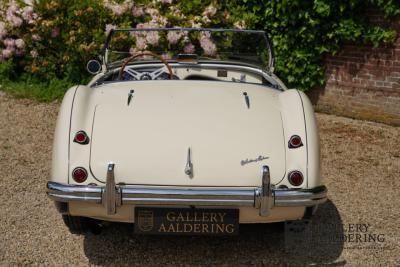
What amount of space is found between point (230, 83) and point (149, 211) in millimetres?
1250

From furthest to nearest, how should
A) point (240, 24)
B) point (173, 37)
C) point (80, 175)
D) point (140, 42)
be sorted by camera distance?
point (240, 24)
point (173, 37)
point (140, 42)
point (80, 175)

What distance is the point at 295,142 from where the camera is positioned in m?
3.28

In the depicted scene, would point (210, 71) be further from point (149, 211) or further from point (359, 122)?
point (359, 122)

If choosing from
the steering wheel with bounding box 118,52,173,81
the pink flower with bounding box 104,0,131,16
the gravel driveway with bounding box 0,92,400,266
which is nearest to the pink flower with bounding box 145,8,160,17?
the pink flower with bounding box 104,0,131,16

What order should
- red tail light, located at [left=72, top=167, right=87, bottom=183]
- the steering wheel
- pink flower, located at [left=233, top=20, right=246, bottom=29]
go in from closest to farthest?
red tail light, located at [left=72, top=167, right=87, bottom=183], the steering wheel, pink flower, located at [left=233, top=20, right=246, bottom=29]

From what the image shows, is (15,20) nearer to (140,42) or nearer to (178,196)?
(140,42)

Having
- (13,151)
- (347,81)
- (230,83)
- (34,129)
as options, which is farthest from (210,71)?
(347,81)

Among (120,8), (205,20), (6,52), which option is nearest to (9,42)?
(6,52)

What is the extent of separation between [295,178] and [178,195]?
0.68 meters

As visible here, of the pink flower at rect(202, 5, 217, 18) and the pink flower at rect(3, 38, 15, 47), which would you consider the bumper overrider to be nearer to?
the pink flower at rect(202, 5, 217, 18)

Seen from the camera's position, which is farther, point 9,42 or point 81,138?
point 9,42

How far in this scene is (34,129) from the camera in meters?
6.28

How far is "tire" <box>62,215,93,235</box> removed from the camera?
3.56m

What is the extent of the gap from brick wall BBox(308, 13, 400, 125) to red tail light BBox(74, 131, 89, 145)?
4.64 metres
